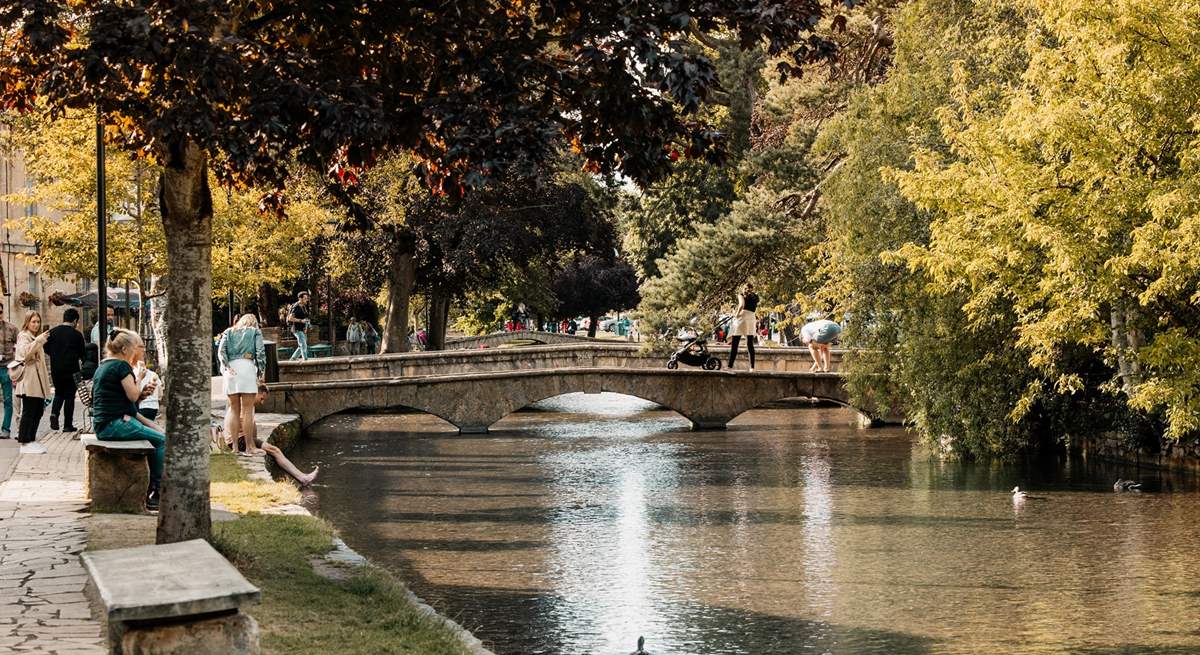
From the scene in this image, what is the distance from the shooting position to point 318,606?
1012 centimetres

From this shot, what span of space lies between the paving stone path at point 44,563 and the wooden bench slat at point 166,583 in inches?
33.1

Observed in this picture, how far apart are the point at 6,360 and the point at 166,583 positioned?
644 inches

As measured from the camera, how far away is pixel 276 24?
11461 millimetres

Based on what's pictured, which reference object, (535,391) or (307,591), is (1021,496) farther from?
(535,391)

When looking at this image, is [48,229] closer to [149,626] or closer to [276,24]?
[276,24]

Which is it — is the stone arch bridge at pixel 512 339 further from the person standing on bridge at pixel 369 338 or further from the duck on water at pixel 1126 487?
the duck on water at pixel 1126 487

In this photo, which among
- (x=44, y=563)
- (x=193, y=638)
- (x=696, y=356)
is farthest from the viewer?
(x=696, y=356)

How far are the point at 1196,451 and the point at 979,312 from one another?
414 cm

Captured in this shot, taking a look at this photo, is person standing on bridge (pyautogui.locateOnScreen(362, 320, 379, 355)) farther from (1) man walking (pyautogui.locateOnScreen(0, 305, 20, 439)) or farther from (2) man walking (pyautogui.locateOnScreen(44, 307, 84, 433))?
(2) man walking (pyautogui.locateOnScreen(44, 307, 84, 433))

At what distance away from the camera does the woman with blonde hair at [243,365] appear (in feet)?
62.3

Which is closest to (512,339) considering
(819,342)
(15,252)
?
(15,252)

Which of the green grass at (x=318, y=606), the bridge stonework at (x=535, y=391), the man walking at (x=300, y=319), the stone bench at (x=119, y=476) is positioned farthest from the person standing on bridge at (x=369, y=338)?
the green grass at (x=318, y=606)

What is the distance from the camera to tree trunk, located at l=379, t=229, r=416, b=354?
44500 millimetres

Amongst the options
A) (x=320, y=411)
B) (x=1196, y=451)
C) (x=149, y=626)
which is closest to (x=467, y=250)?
(x=320, y=411)
